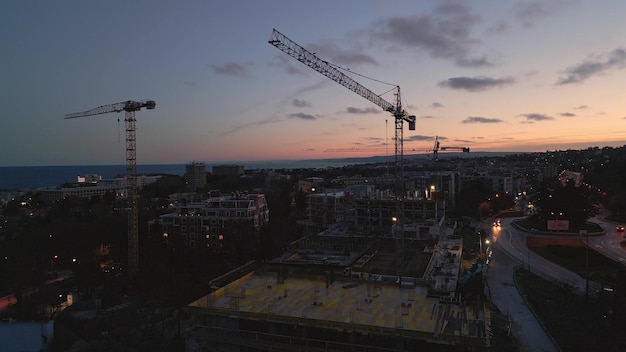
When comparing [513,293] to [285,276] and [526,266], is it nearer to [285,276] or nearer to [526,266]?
[526,266]

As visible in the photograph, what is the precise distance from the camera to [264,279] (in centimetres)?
1255

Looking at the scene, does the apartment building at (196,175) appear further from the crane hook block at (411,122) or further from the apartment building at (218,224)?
the crane hook block at (411,122)

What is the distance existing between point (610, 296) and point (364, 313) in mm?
11412

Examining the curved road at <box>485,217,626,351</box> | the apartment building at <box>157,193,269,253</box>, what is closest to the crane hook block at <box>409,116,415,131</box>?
the curved road at <box>485,217,626,351</box>

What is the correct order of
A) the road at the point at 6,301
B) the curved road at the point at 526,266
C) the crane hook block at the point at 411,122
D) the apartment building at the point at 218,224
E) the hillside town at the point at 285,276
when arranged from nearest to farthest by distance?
the hillside town at the point at 285,276, the curved road at the point at 526,266, the road at the point at 6,301, the apartment building at the point at 218,224, the crane hook block at the point at 411,122

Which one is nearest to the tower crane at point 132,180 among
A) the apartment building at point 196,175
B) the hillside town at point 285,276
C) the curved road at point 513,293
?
the hillside town at point 285,276

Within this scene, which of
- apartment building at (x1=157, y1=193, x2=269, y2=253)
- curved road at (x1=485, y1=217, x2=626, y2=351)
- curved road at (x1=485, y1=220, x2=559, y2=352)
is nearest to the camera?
curved road at (x1=485, y1=220, x2=559, y2=352)

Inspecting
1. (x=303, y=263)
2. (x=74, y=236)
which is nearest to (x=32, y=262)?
(x=74, y=236)

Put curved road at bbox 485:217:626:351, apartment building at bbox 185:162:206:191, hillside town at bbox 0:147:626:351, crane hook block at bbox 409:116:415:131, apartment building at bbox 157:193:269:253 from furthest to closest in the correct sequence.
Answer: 1. apartment building at bbox 185:162:206:191
2. crane hook block at bbox 409:116:415:131
3. apartment building at bbox 157:193:269:253
4. curved road at bbox 485:217:626:351
5. hillside town at bbox 0:147:626:351

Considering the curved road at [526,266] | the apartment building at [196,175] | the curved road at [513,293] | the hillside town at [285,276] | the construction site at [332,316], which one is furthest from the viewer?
the apartment building at [196,175]

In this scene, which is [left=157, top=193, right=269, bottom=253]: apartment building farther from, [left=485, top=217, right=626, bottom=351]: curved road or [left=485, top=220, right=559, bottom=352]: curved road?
[left=485, top=217, right=626, bottom=351]: curved road

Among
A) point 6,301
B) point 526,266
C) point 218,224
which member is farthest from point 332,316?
point 218,224

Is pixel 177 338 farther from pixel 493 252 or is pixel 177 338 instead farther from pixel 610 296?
pixel 493 252

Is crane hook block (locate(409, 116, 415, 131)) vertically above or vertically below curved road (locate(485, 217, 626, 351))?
above
